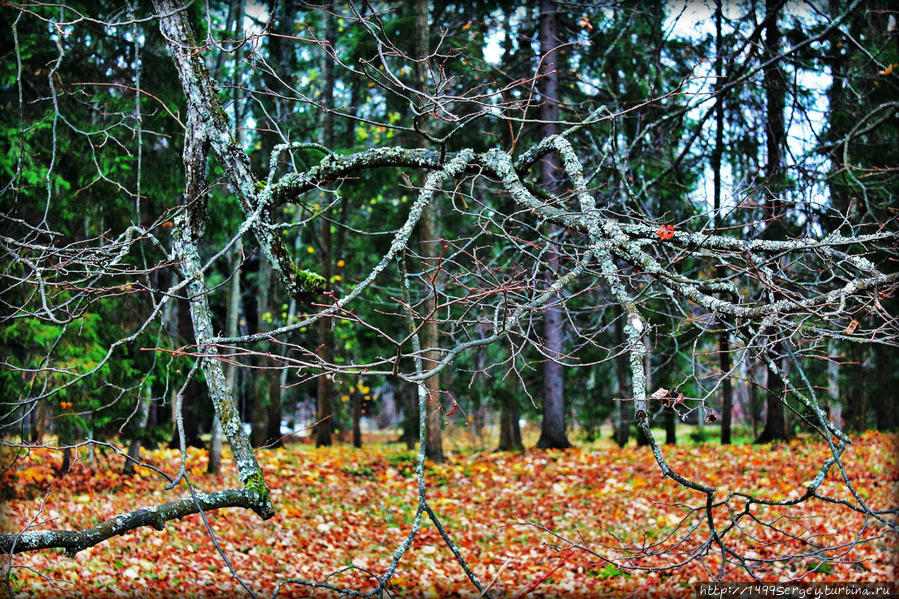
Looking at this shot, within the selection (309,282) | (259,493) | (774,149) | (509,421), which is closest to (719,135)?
(774,149)

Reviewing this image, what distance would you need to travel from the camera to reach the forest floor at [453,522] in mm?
5969

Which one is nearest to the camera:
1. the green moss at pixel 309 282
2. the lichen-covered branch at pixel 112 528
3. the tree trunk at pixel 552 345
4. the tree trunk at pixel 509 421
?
the lichen-covered branch at pixel 112 528

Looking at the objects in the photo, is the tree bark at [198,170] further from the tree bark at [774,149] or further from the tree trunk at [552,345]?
the tree trunk at [552,345]

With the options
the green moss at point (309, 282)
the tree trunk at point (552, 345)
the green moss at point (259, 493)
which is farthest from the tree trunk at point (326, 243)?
the green moss at point (259, 493)

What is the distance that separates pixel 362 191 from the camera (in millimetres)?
12039

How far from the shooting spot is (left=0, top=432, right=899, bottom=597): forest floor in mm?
5969

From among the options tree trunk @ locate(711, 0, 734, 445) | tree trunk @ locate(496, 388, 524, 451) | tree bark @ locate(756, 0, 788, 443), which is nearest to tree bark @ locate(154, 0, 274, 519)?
tree trunk @ locate(711, 0, 734, 445)

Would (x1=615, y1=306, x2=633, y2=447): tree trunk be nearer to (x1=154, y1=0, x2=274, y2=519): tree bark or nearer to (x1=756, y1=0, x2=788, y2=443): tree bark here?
(x1=756, y1=0, x2=788, y2=443): tree bark

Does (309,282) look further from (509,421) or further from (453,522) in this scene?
(509,421)

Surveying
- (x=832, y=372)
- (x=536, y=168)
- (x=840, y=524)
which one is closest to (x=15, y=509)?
(x=840, y=524)

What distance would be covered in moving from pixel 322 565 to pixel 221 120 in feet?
16.0

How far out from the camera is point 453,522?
27.5 ft

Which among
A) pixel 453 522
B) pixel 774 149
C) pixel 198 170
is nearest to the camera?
pixel 198 170

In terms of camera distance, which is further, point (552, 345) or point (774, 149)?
point (552, 345)
